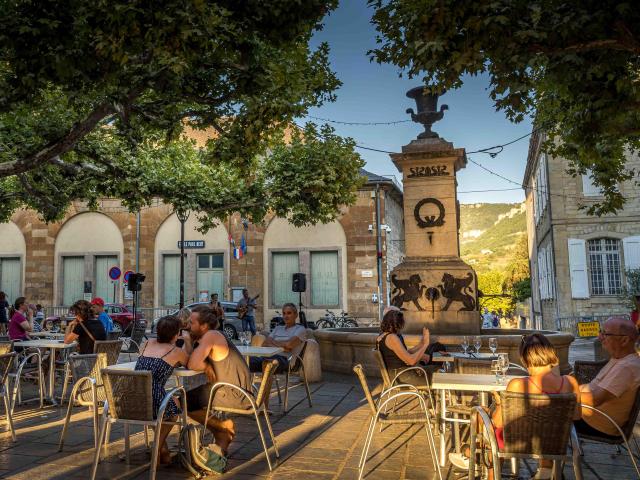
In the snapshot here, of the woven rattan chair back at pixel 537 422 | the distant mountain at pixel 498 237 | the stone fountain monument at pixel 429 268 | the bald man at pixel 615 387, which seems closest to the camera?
the woven rattan chair back at pixel 537 422

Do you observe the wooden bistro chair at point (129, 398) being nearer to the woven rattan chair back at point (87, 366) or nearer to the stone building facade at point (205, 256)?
the woven rattan chair back at point (87, 366)

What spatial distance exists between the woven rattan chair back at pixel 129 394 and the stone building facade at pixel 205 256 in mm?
19975

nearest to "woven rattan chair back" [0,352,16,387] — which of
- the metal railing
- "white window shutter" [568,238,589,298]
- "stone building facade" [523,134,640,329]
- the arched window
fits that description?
the metal railing

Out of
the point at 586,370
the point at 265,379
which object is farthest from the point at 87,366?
the point at 586,370

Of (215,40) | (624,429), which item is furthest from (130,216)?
(624,429)

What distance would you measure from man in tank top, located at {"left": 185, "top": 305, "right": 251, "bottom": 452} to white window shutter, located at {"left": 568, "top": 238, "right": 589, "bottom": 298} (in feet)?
65.6

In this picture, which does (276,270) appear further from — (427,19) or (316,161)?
(427,19)

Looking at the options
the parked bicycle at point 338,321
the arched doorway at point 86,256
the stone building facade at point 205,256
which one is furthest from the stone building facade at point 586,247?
the arched doorway at point 86,256

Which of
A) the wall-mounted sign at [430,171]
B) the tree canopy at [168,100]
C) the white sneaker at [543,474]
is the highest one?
the tree canopy at [168,100]

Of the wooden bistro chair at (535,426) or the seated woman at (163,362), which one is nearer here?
the wooden bistro chair at (535,426)

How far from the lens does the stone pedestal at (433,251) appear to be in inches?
390

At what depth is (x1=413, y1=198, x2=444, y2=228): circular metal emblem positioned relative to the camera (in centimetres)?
1041

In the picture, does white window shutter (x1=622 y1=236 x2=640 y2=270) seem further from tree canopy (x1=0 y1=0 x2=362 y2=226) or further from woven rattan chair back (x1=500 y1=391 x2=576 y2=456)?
woven rattan chair back (x1=500 y1=391 x2=576 y2=456)

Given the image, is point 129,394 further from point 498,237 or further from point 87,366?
point 498,237
